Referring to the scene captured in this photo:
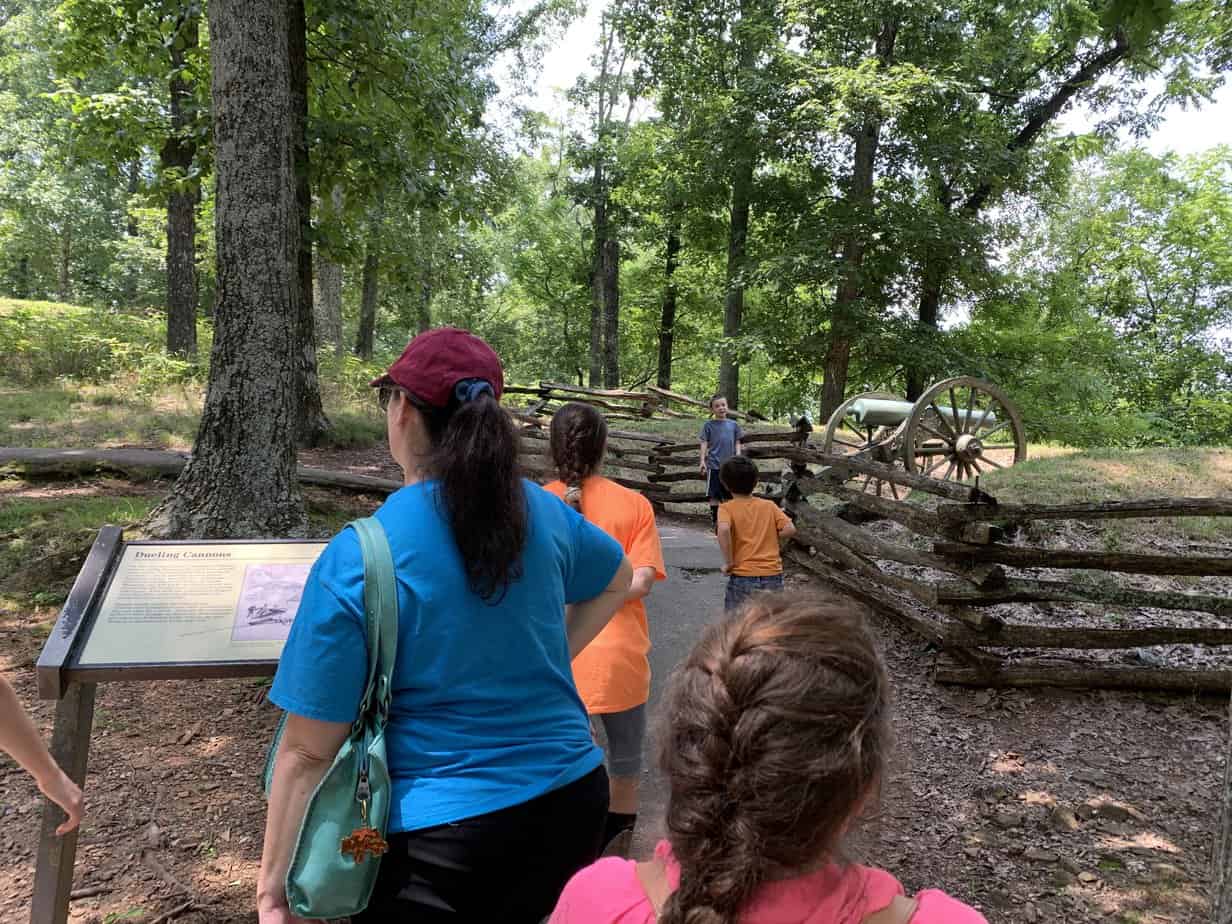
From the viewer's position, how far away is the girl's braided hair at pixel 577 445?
9.44 feet

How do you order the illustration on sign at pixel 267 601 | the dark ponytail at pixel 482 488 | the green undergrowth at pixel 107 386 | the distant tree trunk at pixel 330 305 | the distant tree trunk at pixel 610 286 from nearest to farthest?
the dark ponytail at pixel 482 488
the illustration on sign at pixel 267 601
the green undergrowth at pixel 107 386
the distant tree trunk at pixel 330 305
the distant tree trunk at pixel 610 286

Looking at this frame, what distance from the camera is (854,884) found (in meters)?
0.99

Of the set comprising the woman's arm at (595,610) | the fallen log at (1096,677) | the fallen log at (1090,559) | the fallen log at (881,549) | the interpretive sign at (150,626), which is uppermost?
the woman's arm at (595,610)

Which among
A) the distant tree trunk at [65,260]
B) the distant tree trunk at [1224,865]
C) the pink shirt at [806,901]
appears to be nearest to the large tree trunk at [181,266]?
the pink shirt at [806,901]

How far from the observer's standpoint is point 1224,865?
1.94 metres

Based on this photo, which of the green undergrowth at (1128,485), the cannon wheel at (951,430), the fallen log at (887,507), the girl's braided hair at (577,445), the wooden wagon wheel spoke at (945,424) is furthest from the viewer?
the wooden wagon wheel spoke at (945,424)

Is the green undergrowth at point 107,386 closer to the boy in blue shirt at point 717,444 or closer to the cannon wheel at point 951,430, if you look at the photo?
the boy in blue shirt at point 717,444

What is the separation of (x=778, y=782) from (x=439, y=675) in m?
0.77

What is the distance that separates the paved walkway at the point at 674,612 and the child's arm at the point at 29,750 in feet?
7.35

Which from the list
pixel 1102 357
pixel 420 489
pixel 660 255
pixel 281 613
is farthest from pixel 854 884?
pixel 660 255

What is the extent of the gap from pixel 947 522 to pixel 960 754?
1.65 m

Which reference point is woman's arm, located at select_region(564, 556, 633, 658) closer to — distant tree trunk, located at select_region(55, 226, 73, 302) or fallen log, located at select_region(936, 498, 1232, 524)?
fallen log, located at select_region(936, 498, 1232, 524)

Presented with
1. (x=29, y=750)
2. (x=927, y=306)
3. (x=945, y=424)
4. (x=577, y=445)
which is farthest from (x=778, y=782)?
(x=927, y=306)

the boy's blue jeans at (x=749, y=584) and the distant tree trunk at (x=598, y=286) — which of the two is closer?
the boy's blue jeans at (x=749, y=584)
